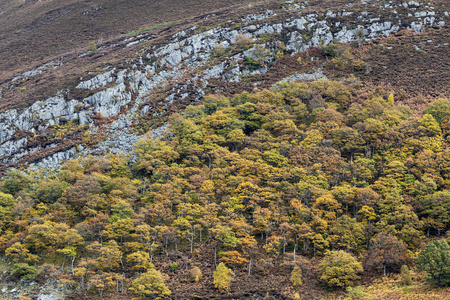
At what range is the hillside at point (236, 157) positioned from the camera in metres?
47.9

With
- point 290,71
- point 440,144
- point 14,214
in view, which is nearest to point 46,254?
point 14,214

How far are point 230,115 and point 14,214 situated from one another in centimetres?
4667

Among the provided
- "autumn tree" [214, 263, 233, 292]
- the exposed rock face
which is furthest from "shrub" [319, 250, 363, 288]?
the exposed rock face

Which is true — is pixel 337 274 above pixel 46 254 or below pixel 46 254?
below

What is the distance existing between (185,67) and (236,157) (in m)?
44.5

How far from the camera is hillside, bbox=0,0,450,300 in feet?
157

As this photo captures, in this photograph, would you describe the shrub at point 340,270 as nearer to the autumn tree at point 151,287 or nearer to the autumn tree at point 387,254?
the autumn tree at point 387,254

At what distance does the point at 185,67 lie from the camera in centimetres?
10300

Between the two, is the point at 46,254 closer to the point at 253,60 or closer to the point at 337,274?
the point at 337,274

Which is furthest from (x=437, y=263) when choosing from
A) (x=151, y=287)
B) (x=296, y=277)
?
(x=151, y=287)

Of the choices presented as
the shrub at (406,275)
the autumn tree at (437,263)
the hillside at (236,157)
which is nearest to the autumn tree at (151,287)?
the hillside at (236,157)

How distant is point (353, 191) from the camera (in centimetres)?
5712

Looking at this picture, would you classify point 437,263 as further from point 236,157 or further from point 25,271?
point 25,271

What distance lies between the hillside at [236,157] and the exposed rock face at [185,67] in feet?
1.53
